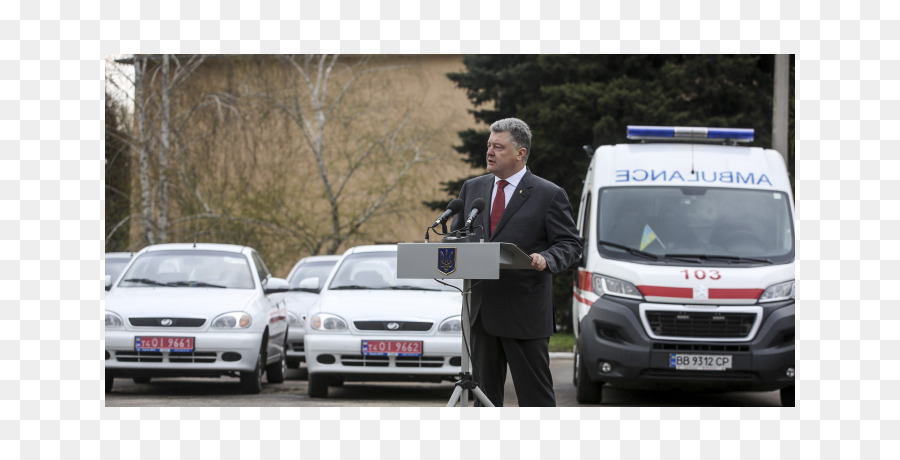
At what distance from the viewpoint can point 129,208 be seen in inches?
992

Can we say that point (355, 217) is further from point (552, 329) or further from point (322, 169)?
point (552, 329)

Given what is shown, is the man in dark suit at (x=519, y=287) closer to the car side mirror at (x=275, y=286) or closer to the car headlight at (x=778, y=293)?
the car headlight at (x=778, y=293)

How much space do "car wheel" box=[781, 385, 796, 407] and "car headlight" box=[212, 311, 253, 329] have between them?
218 inches

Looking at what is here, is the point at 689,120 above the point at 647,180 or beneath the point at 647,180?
above

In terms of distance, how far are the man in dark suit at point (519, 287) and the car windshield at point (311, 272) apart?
36.4 feet

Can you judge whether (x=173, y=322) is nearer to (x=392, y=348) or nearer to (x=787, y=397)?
(x=392, y=348)

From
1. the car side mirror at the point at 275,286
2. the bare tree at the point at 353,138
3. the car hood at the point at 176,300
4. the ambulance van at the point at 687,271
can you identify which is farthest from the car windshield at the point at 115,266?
the bare tree at the point at 353,138

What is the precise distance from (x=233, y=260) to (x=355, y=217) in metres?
15.3

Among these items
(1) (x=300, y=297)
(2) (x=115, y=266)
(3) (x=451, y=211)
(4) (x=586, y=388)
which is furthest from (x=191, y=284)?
(3) (x=451, y=211)

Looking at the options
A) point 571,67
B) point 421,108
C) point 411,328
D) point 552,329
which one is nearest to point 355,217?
point 421,108

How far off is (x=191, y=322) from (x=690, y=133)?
221 inches

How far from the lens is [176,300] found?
12.1 m

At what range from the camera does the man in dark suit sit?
19.8ft

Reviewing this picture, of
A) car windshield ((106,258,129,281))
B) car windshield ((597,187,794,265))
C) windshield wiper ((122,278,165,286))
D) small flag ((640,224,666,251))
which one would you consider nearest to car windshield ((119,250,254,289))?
windshield wiper ((122,278,165,286))
